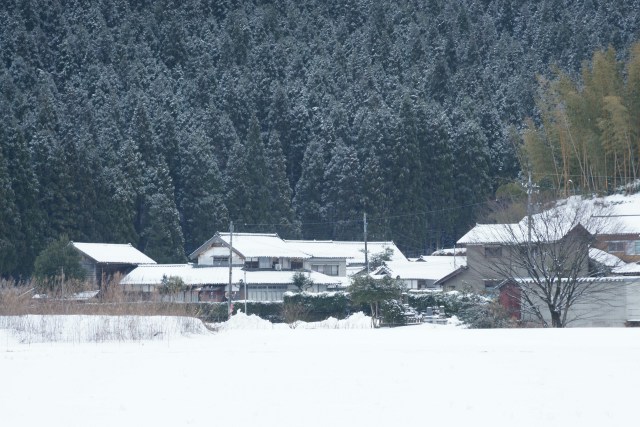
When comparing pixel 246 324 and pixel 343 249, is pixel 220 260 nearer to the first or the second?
pixel 343 249

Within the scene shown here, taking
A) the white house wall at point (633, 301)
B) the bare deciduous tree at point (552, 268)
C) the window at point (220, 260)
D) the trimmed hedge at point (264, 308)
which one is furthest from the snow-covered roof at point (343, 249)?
the white house wall at point (633, 301)

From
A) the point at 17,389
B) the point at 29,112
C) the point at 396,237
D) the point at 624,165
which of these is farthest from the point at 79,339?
the point at 29,112

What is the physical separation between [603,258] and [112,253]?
84.7 ft

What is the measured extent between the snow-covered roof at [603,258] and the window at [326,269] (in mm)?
22065

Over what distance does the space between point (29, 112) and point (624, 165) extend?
36.9 metres

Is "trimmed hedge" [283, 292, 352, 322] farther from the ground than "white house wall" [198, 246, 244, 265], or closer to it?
closer to it

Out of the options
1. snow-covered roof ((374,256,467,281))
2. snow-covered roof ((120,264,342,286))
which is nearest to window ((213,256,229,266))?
snow-covered roof ((120,264,342,286))

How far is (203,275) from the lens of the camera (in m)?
48.9

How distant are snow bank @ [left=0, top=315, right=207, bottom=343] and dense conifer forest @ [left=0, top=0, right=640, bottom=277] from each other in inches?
987

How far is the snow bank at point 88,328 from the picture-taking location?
22469 millimetres

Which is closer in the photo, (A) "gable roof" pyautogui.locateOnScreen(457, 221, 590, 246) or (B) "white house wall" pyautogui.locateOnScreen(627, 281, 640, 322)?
(B) "white house wall" pyautogui.locateOnScreen(627, 281, 640, 322)

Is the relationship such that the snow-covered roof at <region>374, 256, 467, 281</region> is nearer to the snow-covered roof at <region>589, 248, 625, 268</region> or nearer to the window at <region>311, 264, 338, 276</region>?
Result: the window at <region>311, 264, 338, 276</region>

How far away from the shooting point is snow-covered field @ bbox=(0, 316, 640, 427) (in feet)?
34.0

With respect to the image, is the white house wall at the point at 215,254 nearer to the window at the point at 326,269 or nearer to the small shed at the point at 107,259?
the small shed at the point at 107,259
